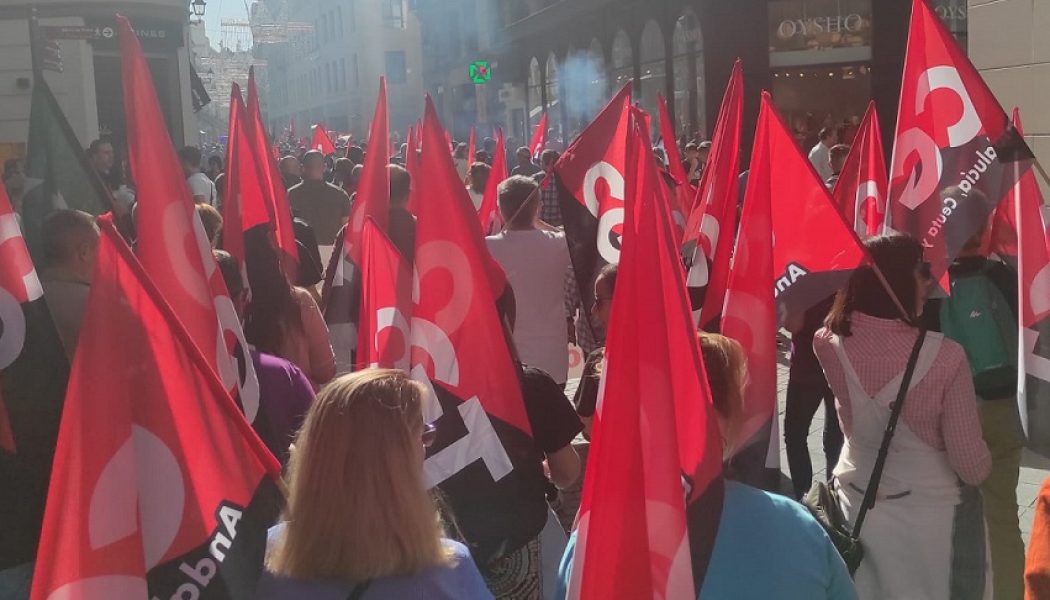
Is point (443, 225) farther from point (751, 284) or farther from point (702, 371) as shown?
point (702, 371)

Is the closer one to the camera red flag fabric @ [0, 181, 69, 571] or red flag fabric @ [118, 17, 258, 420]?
red flag fabric @ [0, 181, 69, 571]

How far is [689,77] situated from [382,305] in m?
20.3

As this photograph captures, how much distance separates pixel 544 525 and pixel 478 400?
0.40 metres

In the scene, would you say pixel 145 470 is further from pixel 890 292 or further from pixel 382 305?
pixel 890 292

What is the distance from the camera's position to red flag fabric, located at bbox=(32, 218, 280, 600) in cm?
209

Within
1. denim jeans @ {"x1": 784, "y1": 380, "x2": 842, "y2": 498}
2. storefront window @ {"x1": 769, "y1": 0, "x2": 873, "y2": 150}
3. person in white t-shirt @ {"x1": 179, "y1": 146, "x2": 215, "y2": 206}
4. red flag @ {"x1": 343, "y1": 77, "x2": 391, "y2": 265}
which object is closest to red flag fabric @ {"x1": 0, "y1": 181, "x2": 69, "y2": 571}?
red flag @ {"x1": 343, "y1": 77, "x2": 391, "y2": 265}

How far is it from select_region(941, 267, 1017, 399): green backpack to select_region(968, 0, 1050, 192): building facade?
5.80m

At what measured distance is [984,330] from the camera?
4.06 meters

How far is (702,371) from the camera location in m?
2.45

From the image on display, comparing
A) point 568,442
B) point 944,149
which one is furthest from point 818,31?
point 568,442

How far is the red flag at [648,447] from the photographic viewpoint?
7.73 feet

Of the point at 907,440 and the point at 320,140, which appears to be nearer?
the point at 907,440

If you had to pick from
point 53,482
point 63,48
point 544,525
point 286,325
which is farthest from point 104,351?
point 63,48

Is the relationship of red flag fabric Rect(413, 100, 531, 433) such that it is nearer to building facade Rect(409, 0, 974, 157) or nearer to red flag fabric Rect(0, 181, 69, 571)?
red flag fabric Rect(0, 181, 69, 571)
